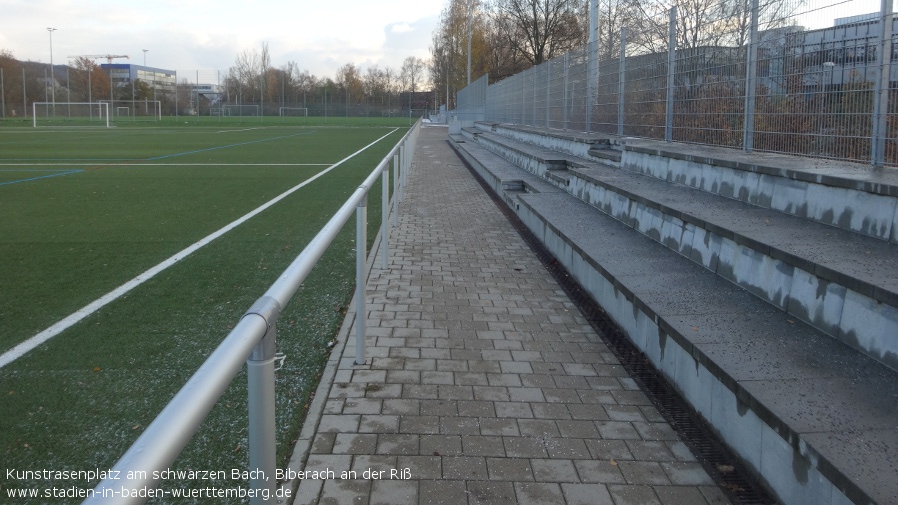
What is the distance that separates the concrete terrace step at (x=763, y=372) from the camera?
8.86 ft

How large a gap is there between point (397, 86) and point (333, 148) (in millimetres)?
88645

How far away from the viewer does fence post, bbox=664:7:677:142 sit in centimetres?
945

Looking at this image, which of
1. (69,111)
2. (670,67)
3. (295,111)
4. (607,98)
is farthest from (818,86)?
(295,111)

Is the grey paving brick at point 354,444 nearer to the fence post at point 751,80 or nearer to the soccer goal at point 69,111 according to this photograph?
the fence post at point 751,80

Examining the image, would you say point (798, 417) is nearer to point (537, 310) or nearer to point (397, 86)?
point (537, 310)

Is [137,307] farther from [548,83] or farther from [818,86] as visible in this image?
[548,83]

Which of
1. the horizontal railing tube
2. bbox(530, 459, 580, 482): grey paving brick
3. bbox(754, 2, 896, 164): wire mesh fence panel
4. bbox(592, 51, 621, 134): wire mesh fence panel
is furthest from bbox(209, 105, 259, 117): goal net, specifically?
the horizontal railing tube

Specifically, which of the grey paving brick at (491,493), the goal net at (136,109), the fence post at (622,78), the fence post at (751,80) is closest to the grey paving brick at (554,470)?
the grey paving brick at (491,493)

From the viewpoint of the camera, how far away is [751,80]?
7629 millimetres

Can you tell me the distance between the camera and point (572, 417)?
13.5 ft

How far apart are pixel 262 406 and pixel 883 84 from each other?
17.5 feet

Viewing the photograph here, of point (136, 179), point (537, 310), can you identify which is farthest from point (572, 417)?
point (136, 179)

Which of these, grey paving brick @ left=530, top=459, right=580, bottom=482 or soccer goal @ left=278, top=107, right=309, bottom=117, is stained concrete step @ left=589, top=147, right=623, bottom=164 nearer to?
grey paving brick @ left=530, top=459, right=580, bottom=482

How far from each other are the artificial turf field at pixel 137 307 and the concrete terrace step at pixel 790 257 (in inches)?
112
